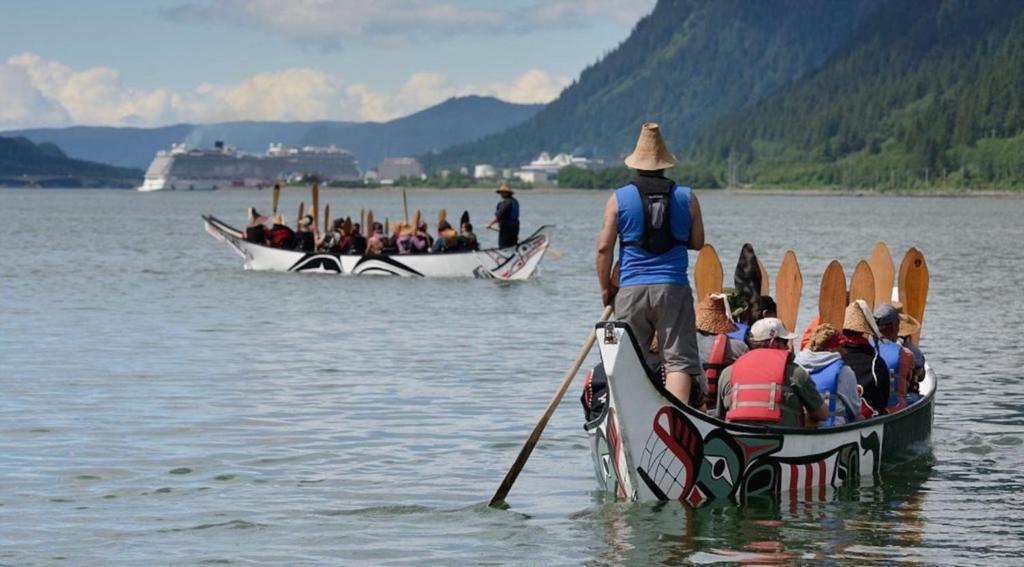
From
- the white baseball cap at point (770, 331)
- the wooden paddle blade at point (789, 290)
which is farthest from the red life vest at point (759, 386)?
the wooden paddle blade at point (789, 290)

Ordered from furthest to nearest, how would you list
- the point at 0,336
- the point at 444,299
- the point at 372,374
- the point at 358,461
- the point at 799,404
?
1. the point at 444,299
2. the point at 0,336
3. the point at 372,374
4. the point at 358,461
5. the point at 799,404

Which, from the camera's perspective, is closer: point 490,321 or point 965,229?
point 490,321

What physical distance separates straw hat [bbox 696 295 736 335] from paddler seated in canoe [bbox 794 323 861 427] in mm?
723

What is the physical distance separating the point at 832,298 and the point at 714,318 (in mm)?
4552

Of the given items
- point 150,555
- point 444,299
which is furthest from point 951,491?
point 444,299

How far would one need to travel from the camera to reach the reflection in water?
14.5m

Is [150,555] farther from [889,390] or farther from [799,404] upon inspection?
[889,390]

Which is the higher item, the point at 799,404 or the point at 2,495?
the point at 799,404

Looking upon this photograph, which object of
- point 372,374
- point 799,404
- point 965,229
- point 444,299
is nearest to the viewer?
point 799,404

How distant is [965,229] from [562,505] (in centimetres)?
9375

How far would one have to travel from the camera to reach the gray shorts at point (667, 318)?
595 inches

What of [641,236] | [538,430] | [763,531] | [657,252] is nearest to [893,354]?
[763,531]

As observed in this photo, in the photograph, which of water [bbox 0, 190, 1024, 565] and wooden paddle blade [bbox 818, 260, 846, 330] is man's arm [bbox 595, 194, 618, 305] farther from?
wooden paddle blade [bbox 818, 260, 846, 330]

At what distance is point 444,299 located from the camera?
42219 millimetres
